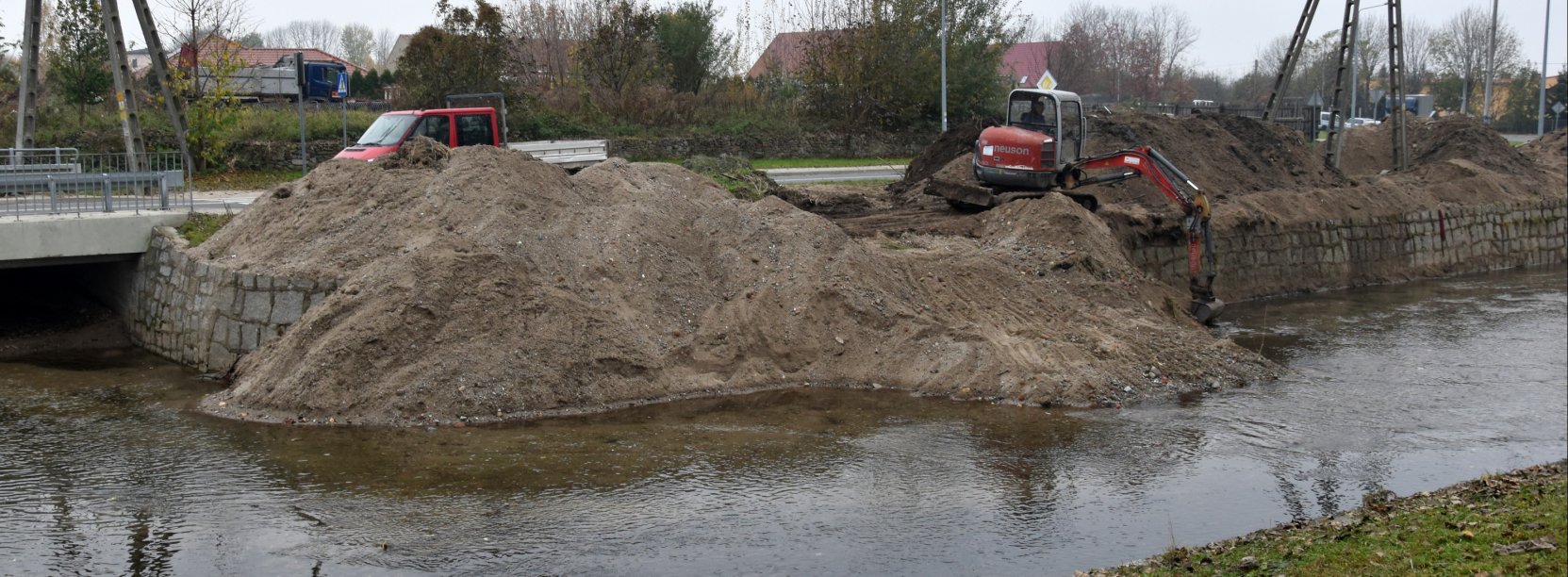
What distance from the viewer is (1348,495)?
37.5 ft

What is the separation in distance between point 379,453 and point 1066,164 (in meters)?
13.8

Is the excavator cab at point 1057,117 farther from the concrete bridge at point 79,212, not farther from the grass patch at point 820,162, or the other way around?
the concrete bridge at point 79,212

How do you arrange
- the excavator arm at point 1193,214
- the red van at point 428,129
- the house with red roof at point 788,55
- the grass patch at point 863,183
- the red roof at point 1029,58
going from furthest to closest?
the red roof at point 1029,58, the house with red roof at point 788,55, the grass patch at point 863,183, the red van at point 428,129, the excavator arm at point 1193,214

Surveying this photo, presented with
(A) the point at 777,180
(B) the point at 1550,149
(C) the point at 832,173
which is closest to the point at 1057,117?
(A) the point at 777,180

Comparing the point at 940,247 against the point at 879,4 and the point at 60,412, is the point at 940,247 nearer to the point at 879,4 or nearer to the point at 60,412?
the point at 60,412

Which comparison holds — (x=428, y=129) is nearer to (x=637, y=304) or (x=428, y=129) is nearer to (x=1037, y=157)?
(x=637, y=304)

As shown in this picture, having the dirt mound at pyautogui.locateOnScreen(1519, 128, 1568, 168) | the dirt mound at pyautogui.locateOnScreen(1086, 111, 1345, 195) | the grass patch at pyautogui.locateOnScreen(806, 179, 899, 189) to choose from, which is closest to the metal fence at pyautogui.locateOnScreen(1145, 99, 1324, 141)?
the dirt mound at pyautogui.locateOnScreen(1519, 128, 1568, 168)

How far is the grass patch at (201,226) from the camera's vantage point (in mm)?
17266

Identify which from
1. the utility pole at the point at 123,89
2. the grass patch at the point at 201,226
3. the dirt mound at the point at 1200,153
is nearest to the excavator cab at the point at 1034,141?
the dirt mound at the point at 1200,153

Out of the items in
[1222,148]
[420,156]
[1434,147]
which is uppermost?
[420,156]

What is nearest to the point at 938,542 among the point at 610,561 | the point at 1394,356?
the point at 610,561

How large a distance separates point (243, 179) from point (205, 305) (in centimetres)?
1305

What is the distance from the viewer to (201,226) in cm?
1772

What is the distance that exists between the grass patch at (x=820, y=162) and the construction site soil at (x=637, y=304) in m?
16.6
